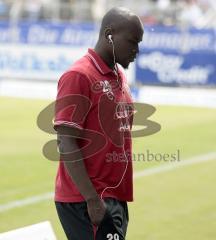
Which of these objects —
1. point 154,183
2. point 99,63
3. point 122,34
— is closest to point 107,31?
point 122,34

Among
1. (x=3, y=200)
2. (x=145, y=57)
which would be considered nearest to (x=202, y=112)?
(x=145, y=57)

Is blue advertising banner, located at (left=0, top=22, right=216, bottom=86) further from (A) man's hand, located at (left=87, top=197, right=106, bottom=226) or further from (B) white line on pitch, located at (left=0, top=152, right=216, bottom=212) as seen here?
(A) man's hand, located at (left=87, top=197, right=106, bottom=226)

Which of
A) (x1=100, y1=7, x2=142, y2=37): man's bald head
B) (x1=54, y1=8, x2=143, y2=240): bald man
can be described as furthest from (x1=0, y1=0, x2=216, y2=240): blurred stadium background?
(x1=100, y1=7, x2=142, y2=37): man's bald head

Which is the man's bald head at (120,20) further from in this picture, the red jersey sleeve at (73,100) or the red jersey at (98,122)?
the red jersey sleeve at (73,100)

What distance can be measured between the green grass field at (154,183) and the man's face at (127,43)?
3.60m

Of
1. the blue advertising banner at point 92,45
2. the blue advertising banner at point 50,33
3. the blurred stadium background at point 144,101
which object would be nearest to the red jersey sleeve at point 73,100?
the blurred stadium background at point 144,101

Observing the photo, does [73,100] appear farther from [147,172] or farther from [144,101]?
[144,101]

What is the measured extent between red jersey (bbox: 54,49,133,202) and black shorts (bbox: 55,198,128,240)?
0.05 meters

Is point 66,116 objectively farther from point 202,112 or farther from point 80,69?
point 202,112

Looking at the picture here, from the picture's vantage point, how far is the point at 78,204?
15.5ft

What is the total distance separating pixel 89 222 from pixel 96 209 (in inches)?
6.9

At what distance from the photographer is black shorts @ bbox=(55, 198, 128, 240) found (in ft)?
15.4

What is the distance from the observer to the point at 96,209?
4574mm

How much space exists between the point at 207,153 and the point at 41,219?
4936 mm
